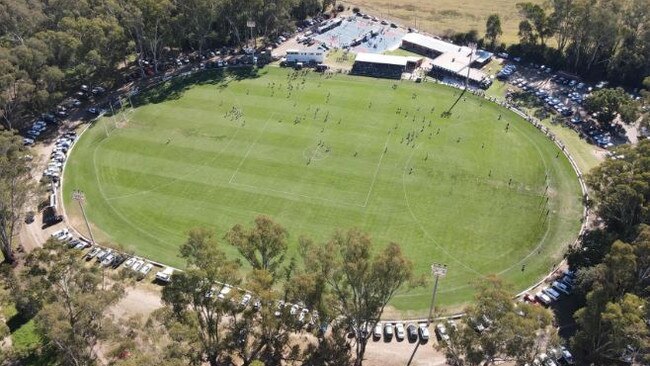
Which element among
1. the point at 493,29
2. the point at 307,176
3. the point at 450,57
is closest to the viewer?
the point at 307,176

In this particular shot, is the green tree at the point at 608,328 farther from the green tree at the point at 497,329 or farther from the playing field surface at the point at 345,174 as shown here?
the playing field surface at the point at 345,174

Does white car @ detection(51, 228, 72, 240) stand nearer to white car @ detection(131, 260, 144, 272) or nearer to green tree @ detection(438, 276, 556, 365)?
white car @ detection(131, 260, 144, 272)

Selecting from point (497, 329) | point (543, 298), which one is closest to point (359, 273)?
point (497, 329)

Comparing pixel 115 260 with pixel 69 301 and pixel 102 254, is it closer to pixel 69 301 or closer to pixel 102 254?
pixel 102 254

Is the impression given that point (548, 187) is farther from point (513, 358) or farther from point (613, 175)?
point (513, 358)

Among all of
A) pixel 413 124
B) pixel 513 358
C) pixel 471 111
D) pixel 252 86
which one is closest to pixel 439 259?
pixel 513 358

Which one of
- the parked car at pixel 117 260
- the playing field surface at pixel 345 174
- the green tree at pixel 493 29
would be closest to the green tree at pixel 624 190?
the playing field surface at pixel 345 174
